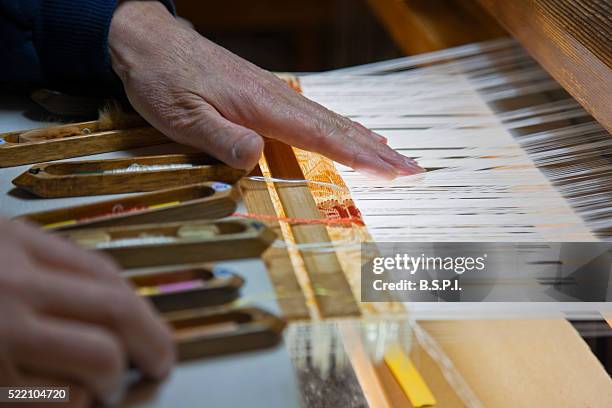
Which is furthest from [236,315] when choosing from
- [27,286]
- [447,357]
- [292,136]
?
[447,357]

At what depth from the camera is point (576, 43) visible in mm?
1214

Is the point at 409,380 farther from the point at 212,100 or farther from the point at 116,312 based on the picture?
the point at 116,312

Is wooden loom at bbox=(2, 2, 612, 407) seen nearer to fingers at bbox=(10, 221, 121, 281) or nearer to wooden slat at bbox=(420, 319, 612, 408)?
wooden slat at bbox=(420, 319, 612, 408)

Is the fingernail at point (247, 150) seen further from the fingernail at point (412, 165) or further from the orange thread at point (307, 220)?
the fingernail at point (412, 165)

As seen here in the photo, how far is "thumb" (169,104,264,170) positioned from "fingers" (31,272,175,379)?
46 centimetres

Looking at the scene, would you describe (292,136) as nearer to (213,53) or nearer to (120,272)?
(213,53)

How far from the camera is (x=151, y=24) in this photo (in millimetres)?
A: 1285

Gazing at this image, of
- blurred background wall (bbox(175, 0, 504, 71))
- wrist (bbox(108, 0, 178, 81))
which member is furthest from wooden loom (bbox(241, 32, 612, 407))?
blurred background wall (bbox(175, 0, 504, 71))

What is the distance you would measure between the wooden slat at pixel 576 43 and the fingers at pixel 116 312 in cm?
78

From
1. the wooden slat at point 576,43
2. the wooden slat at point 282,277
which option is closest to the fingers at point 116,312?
the wooden slat at point 282,277

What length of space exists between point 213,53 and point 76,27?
0.76 feet

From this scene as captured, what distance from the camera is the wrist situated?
1248 millimetres

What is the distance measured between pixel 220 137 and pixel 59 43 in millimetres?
402

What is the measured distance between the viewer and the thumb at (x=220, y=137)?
1.09 metres
